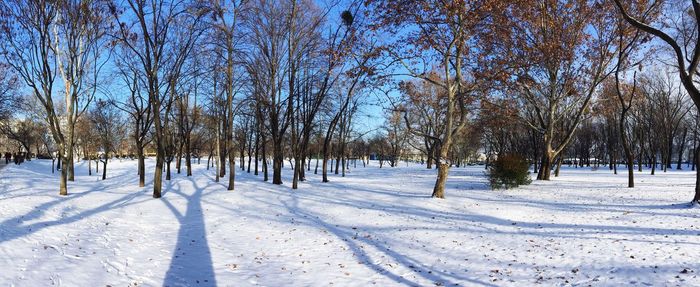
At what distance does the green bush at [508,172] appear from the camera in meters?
17.1

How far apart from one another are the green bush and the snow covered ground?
12.1 ft

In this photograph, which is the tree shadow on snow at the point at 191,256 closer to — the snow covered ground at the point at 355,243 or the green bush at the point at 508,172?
the snow covered ground at the point at 355,243

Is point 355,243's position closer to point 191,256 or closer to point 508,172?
point 191,256

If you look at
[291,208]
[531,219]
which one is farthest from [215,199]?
[531,219]

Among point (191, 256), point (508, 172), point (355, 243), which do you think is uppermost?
point (508, 172)

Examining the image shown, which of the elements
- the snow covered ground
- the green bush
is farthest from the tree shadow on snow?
the green bush

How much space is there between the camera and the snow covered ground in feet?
19.5

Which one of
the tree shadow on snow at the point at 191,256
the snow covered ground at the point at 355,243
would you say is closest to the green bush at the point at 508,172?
the snow covered ground at the point at 355,243

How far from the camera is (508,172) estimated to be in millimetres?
17109

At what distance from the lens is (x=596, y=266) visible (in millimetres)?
5973

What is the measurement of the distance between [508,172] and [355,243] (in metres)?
11.0

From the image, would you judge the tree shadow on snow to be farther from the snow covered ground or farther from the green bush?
the green bush

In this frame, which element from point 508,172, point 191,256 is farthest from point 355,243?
point 508,172

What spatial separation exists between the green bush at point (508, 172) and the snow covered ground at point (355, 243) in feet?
12.1
